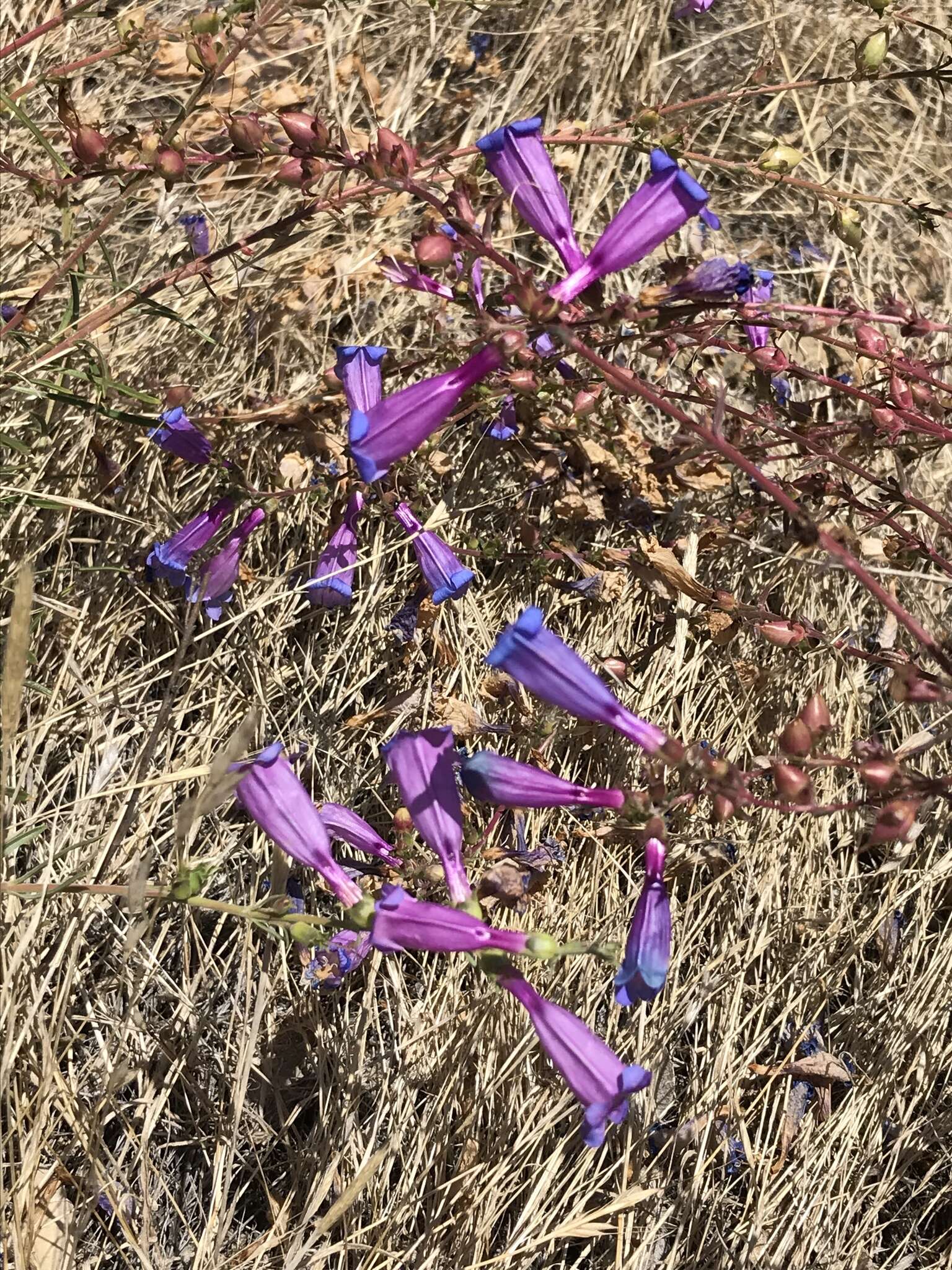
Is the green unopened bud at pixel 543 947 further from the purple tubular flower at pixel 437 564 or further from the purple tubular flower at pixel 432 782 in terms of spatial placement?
the purple tubular flower at pixel 437 564

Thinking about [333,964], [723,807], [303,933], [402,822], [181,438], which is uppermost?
[181,438]

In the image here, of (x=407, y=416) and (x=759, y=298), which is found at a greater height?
(x=407, y=416)

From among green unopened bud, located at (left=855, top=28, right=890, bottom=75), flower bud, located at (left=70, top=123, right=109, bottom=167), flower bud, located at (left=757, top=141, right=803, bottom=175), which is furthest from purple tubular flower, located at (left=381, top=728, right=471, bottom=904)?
green unopened bud, located at (left=855, top=28, right=890, bottom=75)

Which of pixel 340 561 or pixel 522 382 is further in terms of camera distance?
pixel 340 561

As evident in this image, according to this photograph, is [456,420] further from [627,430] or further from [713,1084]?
[713,1084]

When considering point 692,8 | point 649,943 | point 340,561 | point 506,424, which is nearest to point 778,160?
point 506,424

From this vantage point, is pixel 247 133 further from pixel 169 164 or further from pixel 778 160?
pixel 778 160
